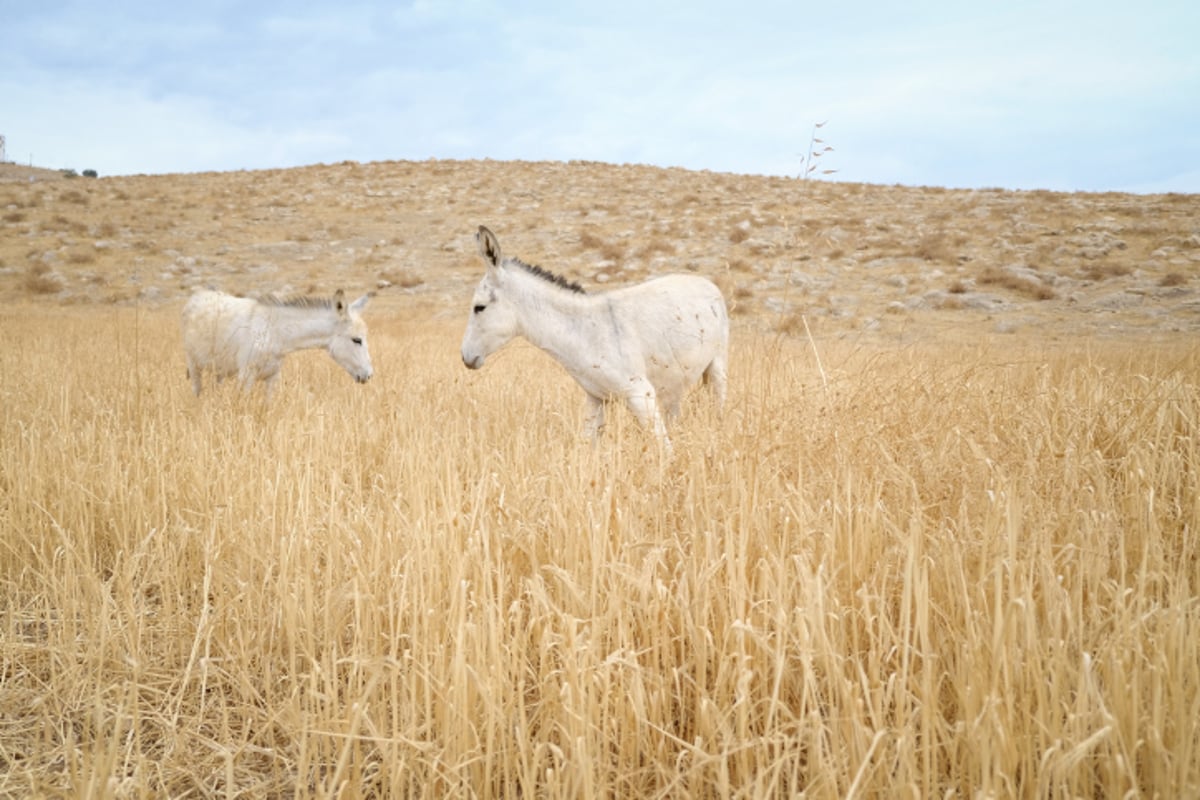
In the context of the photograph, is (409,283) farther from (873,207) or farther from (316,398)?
(873,207)

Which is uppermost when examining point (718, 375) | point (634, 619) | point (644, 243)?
point (644, 243)

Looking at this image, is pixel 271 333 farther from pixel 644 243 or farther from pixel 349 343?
pixel 644 243

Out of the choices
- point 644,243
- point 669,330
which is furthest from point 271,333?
point 644,243

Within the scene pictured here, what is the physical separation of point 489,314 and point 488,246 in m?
0.54

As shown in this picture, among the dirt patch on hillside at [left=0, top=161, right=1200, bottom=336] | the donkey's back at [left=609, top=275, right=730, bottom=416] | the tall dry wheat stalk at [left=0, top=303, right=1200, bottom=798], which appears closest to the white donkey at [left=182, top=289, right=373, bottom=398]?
the tall dry wheat stalk at [left=0, top=303, right=1200, bottom=798]

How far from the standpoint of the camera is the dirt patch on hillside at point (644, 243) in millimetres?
16984

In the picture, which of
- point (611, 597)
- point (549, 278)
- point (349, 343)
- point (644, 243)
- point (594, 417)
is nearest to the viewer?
point (611, 597)

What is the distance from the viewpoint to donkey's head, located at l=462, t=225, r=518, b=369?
5.31 metres

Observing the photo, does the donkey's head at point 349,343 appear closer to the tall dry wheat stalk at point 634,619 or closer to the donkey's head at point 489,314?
the donkey's head at point 489,314

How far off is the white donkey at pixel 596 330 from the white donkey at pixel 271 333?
2.90 m

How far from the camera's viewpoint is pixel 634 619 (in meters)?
2.22

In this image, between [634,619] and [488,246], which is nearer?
[634,619]

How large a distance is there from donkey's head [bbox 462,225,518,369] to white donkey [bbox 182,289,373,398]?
273 cm

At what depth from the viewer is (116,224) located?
1027 inches
